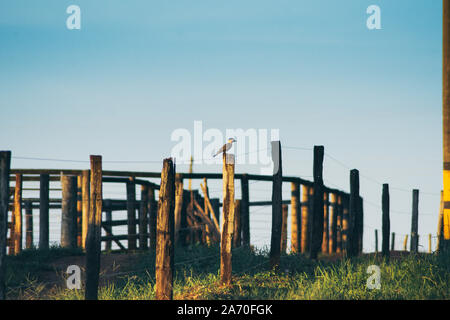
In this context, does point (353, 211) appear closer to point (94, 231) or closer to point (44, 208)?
point (94, 231)

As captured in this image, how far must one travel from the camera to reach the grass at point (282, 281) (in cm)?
961

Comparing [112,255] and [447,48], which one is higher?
[447,48]

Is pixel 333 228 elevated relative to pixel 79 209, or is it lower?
lower

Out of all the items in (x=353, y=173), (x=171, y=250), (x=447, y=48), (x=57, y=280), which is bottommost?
(x=57, y=280)

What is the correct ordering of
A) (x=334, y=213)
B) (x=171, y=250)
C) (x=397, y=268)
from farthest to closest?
(x=334, y=213) < (x=397, y=268) < (x=171, y=250)

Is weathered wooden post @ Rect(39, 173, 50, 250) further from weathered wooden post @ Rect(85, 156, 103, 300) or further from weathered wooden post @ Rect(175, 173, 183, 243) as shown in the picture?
weathered wooden post @ Rect(85, 156, 103, 300)

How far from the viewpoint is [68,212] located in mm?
15969

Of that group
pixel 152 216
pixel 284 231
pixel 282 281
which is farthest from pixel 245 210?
pixel 282 281

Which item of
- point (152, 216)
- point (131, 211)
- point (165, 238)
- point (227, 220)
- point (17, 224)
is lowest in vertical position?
point (17, 224)

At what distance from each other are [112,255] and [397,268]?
687 cm

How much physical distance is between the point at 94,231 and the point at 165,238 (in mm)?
1190
